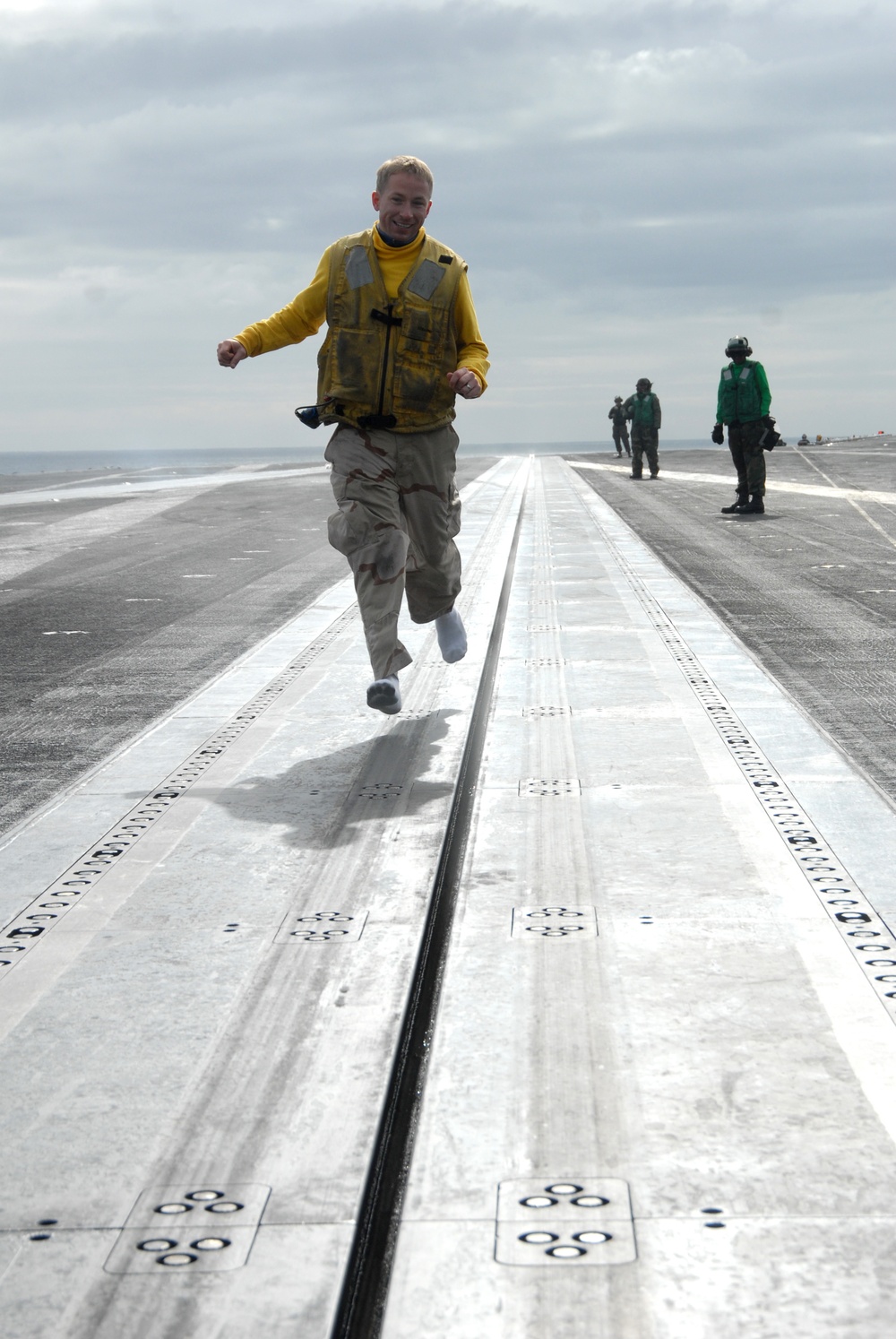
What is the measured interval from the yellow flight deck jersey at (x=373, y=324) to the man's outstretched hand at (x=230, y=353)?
0.05 m

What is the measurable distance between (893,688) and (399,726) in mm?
2058

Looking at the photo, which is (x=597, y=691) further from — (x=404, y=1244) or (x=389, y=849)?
(x=404, y=1244)

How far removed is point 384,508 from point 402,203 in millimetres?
1029

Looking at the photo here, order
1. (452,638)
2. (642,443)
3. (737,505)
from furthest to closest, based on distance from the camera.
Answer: (642,443)
(737,505)
(452,638)

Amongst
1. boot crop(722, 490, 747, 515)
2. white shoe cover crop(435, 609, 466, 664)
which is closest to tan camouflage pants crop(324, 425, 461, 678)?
white shoe cover crop(435, 609, 466, 664)

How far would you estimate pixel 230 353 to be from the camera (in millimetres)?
5078

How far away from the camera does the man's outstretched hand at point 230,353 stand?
16.6 ft

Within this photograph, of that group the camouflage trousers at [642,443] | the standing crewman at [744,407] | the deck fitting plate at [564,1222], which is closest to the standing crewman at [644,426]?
the camouflage trousers at [642,443]

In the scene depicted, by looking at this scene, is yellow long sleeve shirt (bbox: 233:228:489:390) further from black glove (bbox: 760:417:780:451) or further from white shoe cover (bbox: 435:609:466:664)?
black glove (bbox: 760:417:780:451)

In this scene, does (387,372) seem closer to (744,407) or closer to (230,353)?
(230,353)

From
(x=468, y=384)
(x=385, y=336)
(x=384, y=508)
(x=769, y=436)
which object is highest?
(x=385, y=336)

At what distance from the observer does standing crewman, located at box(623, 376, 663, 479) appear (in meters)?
29.0

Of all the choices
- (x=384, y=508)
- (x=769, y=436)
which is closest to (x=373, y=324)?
(x=384, y=508)

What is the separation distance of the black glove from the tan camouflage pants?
13566 millimetres
